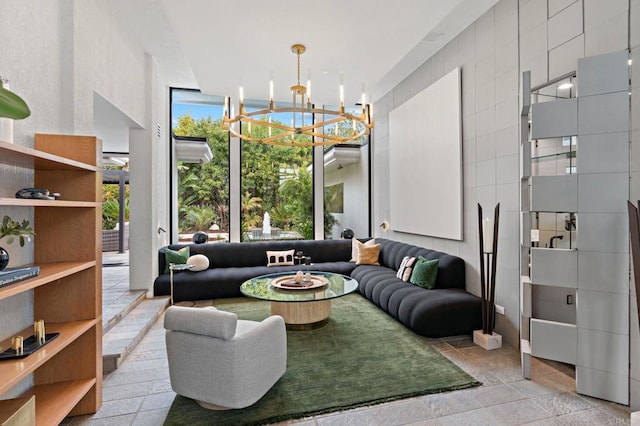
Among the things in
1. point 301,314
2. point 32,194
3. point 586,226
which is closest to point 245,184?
point 301,314

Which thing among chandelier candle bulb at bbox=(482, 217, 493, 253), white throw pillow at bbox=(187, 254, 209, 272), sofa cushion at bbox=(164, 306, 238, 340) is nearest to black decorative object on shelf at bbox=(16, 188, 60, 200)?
sofa cushion at bbox=(164, 306, 238, 340)

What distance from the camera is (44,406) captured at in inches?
77.3

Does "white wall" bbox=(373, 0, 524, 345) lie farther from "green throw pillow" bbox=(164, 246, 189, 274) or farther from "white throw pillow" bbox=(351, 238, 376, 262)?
"green throw pillow" bbox=(164, 246, 189, 274)

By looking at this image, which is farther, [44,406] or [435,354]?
[435,354]

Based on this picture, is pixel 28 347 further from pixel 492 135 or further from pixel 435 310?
pixel 492 135

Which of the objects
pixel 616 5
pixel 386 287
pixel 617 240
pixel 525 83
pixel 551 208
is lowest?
pixel 386 287

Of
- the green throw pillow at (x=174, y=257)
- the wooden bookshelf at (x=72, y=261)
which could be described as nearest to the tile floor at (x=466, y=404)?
the wooden bookshelf at (x=72, y=261)

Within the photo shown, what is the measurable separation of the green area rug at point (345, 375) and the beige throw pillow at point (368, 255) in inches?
72.1

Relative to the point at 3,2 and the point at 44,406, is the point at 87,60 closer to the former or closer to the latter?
the point at 3,2

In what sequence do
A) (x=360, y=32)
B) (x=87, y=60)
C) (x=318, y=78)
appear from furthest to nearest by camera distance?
(x=318, y=78)
(x=360, y=32)
(x=87, y=60)

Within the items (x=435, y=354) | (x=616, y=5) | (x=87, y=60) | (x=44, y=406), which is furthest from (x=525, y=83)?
(x=44, y=406)

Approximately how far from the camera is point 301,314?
3670mm

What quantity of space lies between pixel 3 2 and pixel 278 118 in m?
4.71

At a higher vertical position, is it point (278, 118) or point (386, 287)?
point (278, 118)
